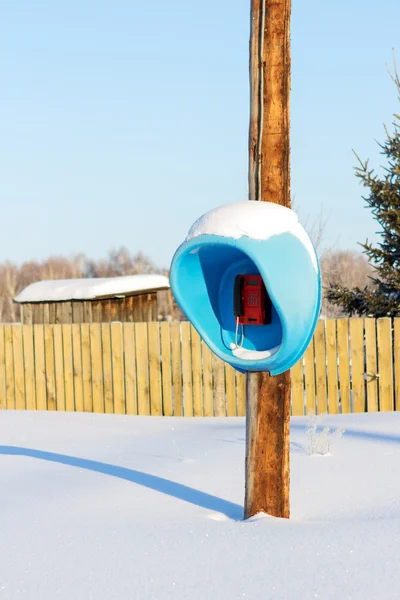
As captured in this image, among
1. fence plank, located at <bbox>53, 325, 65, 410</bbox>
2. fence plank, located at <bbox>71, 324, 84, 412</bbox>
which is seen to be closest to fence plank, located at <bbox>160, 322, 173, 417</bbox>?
fence plank, located at <bbox>71, 324, 84, 412</bbox>

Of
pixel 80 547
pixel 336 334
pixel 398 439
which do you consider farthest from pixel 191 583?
pixel 336 334

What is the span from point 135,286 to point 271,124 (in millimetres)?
17485

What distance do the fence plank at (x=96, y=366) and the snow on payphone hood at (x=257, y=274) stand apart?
692 centimetres

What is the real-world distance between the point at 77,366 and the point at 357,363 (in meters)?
4.22

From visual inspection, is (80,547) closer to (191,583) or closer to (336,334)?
(191,583)

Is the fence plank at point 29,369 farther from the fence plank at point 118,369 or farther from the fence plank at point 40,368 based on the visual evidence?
the fence plank at point 118,369

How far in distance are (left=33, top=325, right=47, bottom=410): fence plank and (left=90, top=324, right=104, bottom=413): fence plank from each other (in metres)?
0.90

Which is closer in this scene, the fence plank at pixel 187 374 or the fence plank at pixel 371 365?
the fence plank at pixel 371 365

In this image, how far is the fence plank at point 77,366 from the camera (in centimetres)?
1174

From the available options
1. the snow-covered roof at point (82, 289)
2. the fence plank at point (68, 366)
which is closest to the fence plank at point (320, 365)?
the fence plank at point (68, 366)

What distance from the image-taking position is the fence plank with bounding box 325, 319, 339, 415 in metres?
10.8

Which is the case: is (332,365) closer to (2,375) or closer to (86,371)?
(86,371)

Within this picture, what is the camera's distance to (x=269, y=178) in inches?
185

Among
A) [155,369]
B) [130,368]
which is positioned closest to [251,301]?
[155,369]
